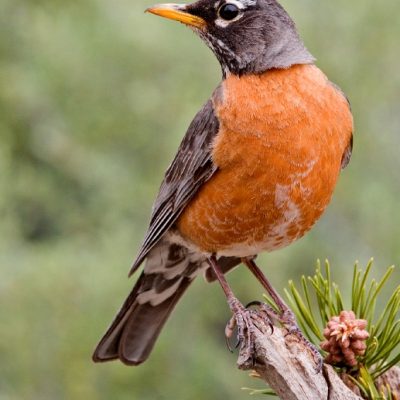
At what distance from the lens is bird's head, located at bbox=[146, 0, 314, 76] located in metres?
3.26

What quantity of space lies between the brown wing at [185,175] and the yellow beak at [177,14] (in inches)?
11.2

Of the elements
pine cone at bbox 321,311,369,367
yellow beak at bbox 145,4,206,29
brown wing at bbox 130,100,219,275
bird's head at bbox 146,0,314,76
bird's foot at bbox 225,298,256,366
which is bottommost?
pine cone at bbox 321,311,369,367

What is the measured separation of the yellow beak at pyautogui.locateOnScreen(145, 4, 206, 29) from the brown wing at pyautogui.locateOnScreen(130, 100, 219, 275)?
283 millimetres

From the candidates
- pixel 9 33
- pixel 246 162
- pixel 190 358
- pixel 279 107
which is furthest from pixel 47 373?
pixel 9 33

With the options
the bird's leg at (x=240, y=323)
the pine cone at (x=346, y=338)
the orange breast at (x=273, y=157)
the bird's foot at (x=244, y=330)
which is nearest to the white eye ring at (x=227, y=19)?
the orange breast at (x=273, y=157)

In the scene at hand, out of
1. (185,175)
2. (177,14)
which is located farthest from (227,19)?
(185,175)

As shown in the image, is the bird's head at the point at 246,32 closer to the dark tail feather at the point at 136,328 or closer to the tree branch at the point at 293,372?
the dark tail feather at the point at 136,328

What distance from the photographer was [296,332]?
258 centimetres

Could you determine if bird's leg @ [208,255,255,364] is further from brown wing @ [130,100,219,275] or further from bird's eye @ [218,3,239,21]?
bird's eye @ [218,3,239,21]

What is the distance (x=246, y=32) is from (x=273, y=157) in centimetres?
61

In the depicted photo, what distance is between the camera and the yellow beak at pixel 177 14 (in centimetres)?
316

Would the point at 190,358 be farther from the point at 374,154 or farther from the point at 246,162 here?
the point at 374,154

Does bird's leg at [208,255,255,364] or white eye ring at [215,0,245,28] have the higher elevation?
white eye ring at [215,0,245,28]

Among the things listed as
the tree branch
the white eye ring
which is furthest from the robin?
the tree branch
